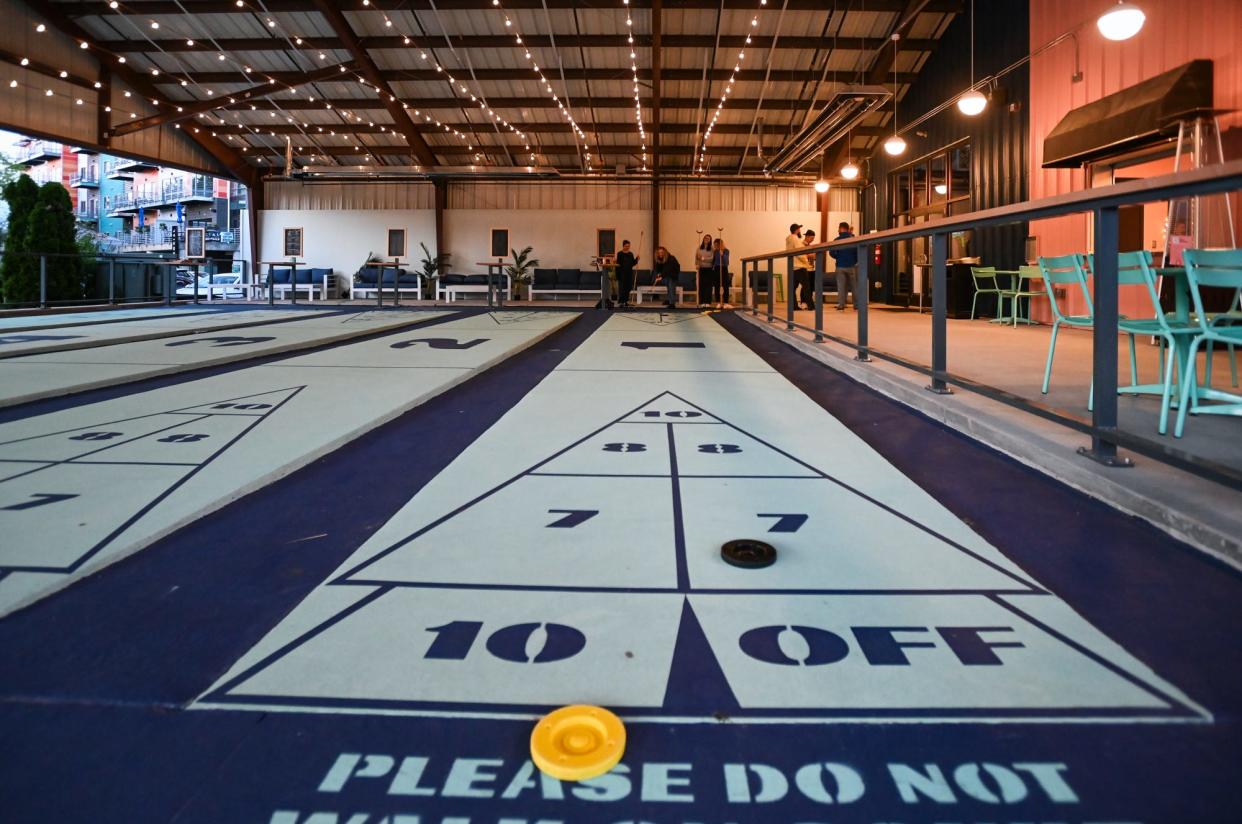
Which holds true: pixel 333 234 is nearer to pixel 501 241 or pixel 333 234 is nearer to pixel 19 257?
pixel 501 241

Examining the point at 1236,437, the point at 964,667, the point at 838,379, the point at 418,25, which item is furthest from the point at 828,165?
the point at 964,667

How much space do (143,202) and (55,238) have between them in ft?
113

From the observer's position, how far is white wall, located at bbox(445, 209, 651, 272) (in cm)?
2361

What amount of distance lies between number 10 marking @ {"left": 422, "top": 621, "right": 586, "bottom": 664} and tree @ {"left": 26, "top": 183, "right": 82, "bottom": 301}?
55.2 feet

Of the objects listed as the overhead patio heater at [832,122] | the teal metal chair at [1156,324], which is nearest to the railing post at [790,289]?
the teal metal chair at [1156,324]

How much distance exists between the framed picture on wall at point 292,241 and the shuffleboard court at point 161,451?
68.3 feet

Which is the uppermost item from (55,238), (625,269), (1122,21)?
(1122,21)

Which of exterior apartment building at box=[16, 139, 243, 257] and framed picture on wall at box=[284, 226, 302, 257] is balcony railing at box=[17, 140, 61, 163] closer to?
exterior apartment building at box=[16, 139, 243, 257]

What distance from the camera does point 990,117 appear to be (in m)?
12.4

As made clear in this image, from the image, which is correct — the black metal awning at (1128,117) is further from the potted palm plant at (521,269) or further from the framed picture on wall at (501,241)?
the framed picture on wall at (501,241)

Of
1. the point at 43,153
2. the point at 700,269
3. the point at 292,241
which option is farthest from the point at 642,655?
the point at 43,153

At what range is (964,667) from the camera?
151cm

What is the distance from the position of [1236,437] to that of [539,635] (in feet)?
10.0

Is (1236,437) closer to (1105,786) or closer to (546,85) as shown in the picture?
(1105,786)
